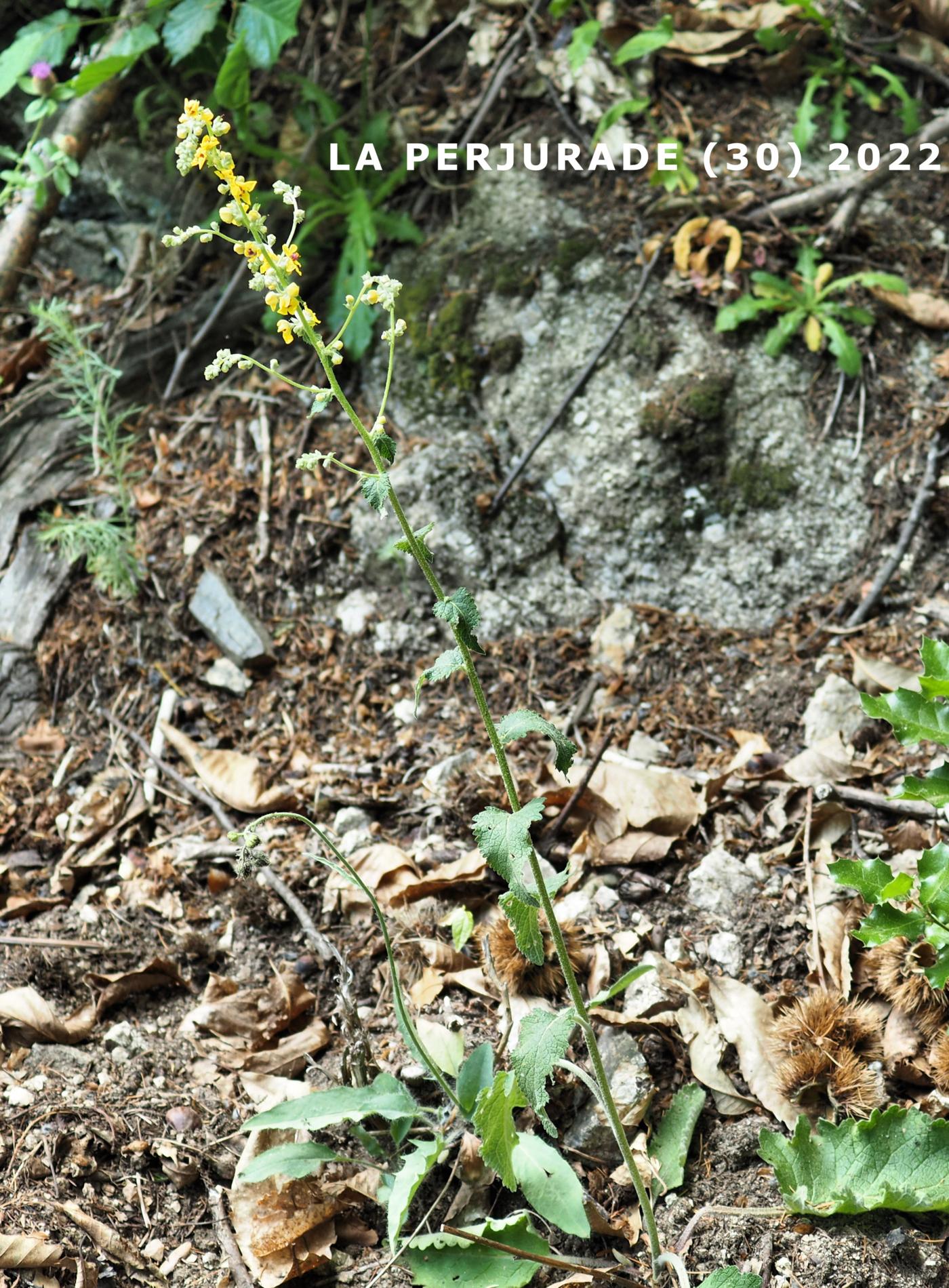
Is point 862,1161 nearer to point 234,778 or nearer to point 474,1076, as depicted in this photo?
point 474,1076

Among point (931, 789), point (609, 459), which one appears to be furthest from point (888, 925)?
point (609, 459)

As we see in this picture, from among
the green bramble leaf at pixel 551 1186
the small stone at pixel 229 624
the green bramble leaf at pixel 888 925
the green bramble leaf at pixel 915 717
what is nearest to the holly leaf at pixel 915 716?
the green bramble leaf at pixel 915 717

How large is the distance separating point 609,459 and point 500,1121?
7.40 ft

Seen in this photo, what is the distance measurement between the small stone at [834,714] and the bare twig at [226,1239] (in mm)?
1810

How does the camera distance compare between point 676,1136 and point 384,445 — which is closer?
point 384,445

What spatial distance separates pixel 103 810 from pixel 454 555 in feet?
4.29

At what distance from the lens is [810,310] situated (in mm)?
3576

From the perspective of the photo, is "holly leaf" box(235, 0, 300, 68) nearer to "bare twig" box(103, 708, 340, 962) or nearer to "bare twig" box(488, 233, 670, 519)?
"bare twig" box(488, 233, 670, 519)

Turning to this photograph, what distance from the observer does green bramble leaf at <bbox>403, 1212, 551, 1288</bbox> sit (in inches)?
74.1

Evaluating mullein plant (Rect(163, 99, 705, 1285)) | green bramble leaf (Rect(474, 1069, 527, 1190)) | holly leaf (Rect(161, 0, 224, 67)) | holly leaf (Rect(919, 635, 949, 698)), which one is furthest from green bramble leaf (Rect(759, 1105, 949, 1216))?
holly leaf (Rect(161, 0, 224, 67))

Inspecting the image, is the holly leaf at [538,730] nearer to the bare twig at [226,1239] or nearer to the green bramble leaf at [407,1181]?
the green bramble leaf at [407,1181]

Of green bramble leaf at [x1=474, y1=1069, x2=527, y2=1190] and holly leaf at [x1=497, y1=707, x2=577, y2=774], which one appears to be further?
green bramble leaf at [x1=474, y1=1069, x2=527, y2=1190]

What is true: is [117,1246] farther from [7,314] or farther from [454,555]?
[7,314]

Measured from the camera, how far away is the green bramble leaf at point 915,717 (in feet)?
6.73
